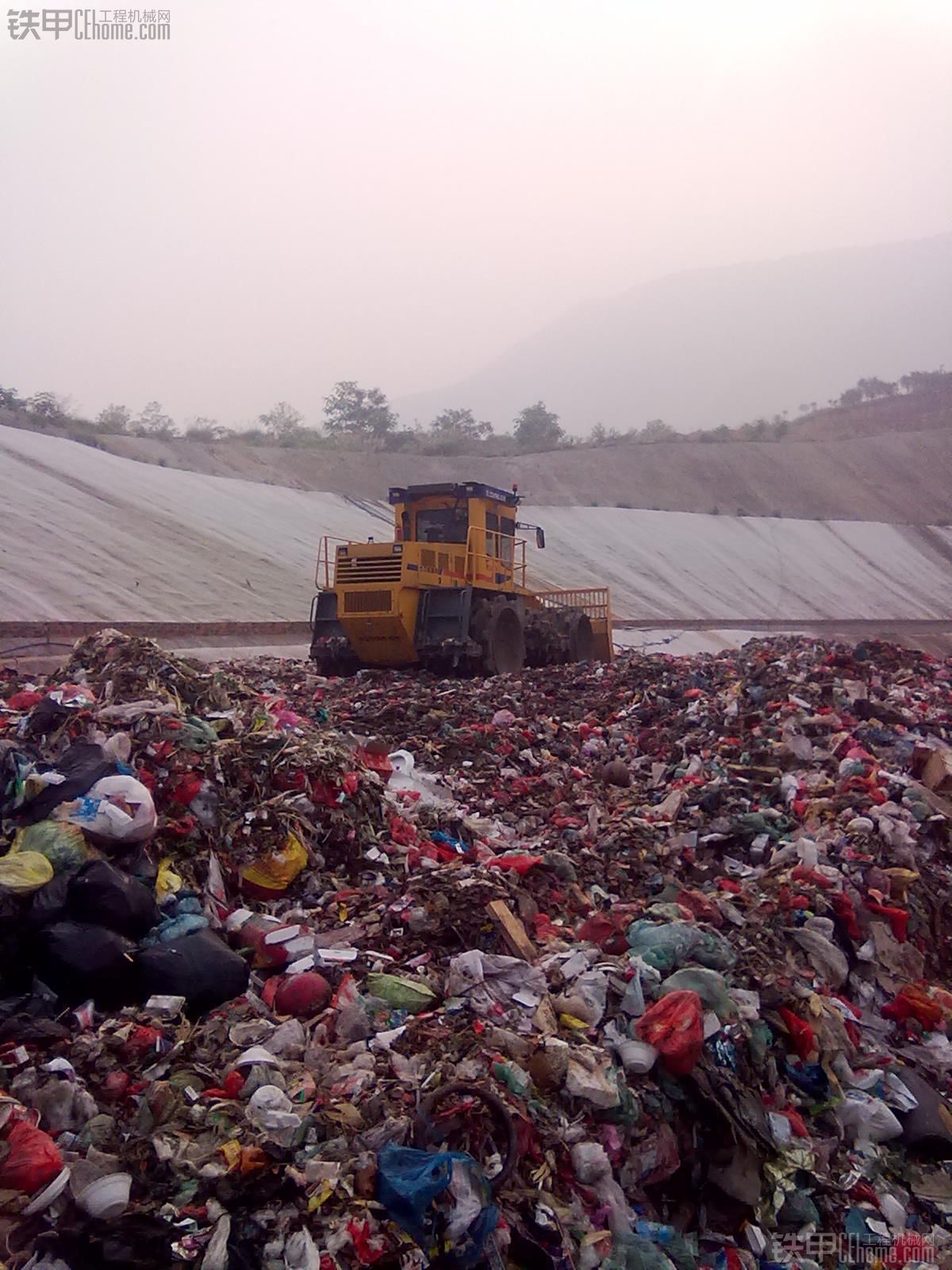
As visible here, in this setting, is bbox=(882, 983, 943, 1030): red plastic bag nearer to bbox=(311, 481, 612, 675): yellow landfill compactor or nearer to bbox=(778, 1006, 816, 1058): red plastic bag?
bbox=(778, 1006, 816, 1058): red plastic bag

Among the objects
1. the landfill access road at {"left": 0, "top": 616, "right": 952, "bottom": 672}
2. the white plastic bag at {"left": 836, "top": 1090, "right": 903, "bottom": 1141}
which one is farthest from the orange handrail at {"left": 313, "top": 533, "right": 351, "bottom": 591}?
the white plastic bag at {"left": 836, "top": 1090, "right": 903, "bottom": 1141}

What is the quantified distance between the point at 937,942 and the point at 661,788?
235 centimetres

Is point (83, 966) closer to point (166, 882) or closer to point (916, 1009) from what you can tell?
point (166, 882)

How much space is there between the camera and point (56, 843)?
3.76 meters

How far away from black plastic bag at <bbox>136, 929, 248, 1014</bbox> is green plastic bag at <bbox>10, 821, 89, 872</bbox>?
0.47 m

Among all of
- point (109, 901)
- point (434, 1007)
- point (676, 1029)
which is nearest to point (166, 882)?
point (109, 901)

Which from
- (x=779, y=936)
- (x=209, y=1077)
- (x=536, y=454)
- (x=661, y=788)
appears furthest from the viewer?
(x=536, y=454)

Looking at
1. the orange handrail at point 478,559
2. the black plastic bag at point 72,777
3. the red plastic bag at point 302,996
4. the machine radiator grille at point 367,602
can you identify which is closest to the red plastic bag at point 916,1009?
the red plastic bag at point 302,996

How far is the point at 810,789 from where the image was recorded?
21.2ft

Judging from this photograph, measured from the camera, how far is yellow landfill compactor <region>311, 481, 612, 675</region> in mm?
11383

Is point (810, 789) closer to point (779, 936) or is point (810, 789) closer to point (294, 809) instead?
Answer: point (779, 936)

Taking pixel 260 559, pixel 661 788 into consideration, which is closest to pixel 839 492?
pixel 260 559

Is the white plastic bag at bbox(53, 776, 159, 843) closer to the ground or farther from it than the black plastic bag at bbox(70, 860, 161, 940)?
farther from it

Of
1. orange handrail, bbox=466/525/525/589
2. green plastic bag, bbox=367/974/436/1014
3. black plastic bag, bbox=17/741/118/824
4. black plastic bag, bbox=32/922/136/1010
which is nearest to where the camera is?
black plastic bag, bbox=32/922/136/1010
